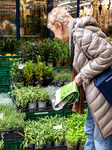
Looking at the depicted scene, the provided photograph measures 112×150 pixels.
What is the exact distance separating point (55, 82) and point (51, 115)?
683 millimetres

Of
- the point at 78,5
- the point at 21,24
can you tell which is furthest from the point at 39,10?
the point at 78,5

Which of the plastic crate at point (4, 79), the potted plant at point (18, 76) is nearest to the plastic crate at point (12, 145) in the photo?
the potted plant at point (18, 76)

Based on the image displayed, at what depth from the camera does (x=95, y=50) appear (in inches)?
84.0

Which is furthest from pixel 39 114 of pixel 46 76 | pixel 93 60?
pixel 93 60

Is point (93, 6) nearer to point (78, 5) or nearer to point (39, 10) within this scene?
point (78, 5)

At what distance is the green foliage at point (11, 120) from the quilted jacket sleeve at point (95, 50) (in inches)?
52.7

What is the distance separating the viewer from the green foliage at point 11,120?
10.0ft

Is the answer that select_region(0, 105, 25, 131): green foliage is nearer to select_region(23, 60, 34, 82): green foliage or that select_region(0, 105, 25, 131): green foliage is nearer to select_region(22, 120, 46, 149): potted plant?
select_region(22, 120, 46, 149): potted plant

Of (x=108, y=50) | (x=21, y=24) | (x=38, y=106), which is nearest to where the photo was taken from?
(x=108, y=50)

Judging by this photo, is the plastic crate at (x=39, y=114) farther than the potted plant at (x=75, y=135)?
Yes

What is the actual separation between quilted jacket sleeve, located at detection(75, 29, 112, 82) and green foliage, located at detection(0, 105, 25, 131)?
1.34 metres

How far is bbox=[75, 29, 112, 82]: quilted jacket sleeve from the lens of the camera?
2.12m

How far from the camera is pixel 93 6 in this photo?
7531mm

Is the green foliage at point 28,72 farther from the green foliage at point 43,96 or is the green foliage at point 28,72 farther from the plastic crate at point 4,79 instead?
the plastic crate at point 4,79
